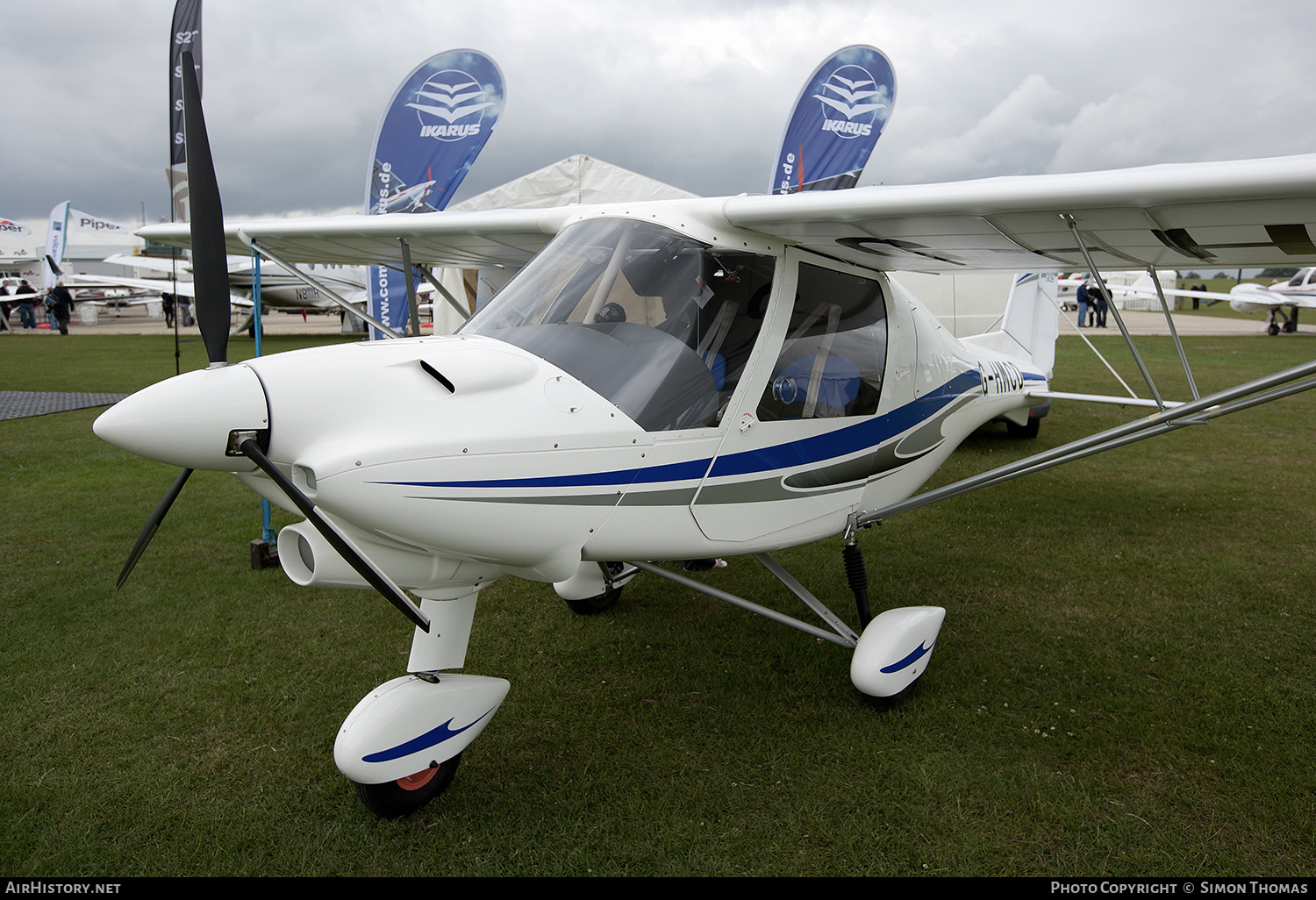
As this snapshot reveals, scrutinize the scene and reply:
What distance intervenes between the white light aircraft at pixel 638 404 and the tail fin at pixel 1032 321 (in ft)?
11.5

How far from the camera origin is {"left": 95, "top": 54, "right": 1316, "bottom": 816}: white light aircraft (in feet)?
7.29

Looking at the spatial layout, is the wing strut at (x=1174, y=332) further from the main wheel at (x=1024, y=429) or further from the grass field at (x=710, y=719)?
the main wheel at (x=1024, y=429)

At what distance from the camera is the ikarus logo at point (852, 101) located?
38.4 ft

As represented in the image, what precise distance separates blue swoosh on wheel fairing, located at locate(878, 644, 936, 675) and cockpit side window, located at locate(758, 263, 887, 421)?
1139mm

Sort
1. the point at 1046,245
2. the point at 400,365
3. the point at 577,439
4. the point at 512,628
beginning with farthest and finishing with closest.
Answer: the point at 512,628 < the point at 1046,245 < the point at 577,439 < the point at 400,365

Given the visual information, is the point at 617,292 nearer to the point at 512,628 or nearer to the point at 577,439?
the point at 577,439

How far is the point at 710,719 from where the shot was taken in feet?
11.7

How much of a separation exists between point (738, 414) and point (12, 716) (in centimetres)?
350

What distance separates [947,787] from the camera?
119 inches

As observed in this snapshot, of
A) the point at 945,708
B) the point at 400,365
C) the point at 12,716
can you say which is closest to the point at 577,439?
the point at 400,365

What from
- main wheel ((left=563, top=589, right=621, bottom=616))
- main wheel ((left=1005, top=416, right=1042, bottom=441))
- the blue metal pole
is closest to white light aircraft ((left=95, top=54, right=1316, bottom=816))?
main wheel ((left=563, top=589, right=621, bottom=616))

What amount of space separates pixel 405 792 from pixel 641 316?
1.96 m

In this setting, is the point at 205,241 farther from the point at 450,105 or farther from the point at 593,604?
the point at 450,105

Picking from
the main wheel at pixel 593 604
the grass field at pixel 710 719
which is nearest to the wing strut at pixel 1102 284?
the grass field at pixel 710 719
